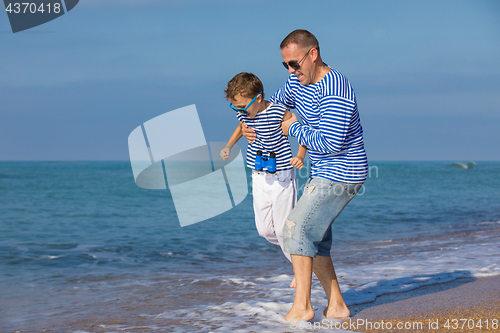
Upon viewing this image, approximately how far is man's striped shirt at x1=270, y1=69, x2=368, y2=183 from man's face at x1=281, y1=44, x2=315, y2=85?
8cm

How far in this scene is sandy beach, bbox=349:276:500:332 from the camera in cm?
307

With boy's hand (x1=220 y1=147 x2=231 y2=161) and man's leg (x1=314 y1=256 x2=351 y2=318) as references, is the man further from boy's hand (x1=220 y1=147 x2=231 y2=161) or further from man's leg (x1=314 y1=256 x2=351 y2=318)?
boy's hand (x1=220 y1=147 x2=231 y2=161)

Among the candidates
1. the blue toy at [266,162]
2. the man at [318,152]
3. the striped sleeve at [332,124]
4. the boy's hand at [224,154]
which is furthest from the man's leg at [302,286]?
the boy's hand at [224,154]

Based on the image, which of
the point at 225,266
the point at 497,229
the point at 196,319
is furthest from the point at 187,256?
the point at 497,229

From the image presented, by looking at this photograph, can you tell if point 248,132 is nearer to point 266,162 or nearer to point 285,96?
point 266,162

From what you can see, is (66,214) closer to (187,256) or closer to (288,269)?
(187,256)

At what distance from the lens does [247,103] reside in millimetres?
3465

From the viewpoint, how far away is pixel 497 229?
9.66 metres

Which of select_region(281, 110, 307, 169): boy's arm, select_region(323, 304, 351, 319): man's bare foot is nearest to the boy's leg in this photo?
select_region(281, 110, 307, 169): boy's arm

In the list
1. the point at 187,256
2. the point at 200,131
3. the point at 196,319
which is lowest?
the point at 187,256

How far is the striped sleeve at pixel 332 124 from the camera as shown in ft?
9.05

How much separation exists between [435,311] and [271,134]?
196cm

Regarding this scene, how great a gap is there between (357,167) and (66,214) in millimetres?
13888

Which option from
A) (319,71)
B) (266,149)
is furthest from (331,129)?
(266,149)
